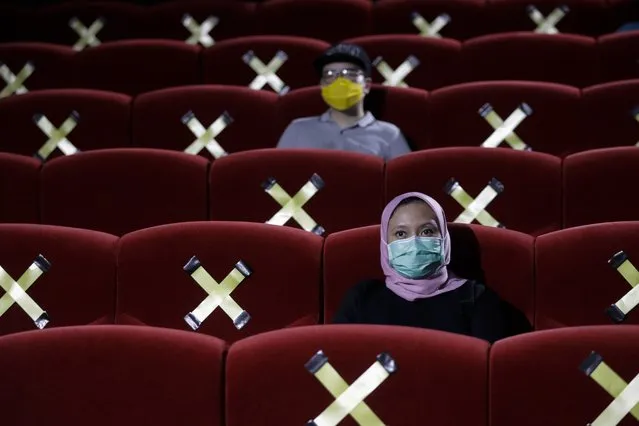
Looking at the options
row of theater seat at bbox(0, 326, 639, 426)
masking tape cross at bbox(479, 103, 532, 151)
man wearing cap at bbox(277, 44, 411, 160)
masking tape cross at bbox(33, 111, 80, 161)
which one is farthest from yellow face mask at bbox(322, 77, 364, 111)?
row of theater seat at bbox(0, 326, 639, 426)

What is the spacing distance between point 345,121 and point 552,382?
1.55ft

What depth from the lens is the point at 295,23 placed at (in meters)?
1.16

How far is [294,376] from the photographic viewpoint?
0.51 meters

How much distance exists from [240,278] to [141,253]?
0.20ft

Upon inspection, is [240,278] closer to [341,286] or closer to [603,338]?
[341,286]

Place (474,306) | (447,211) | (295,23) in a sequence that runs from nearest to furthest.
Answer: (474,306)
(447,211)
(295,23)

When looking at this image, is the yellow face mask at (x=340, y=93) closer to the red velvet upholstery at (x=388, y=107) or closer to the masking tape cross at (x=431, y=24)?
the red velvet upholstery at (x=388, y=107)

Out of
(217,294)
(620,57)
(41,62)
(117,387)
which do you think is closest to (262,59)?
(41,62)

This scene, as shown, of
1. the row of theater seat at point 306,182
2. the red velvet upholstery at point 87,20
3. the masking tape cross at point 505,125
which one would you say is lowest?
the row of theater seat at point 306,182

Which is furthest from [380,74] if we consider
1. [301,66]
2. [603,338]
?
[603,338]

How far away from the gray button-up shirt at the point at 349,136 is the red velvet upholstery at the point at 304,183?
0.12m

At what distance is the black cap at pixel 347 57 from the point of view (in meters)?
0.93

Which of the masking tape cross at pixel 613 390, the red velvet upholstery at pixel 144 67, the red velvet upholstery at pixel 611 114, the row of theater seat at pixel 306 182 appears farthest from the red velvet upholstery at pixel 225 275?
the red velvet upholstery at pixel 144 67

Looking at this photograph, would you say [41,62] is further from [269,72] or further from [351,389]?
[351,389]
